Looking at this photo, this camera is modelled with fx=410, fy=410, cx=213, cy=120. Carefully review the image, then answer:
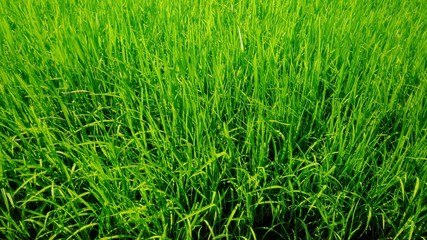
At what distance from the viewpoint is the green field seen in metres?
0.98

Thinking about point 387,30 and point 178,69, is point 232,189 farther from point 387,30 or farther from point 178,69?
point 387,30

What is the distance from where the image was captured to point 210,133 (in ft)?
3.51

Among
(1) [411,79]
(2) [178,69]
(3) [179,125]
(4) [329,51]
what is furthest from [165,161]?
(1) [411,79]

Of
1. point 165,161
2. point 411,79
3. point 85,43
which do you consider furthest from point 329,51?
point 85,43

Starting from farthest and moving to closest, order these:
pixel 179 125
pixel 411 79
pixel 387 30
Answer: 1. pixel 387 30
2. pixel 411 79
3. pixel 179 125

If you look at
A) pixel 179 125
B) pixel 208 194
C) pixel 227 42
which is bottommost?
pixel 208 194

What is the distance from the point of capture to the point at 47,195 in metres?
1.05

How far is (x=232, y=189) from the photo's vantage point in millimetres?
1026

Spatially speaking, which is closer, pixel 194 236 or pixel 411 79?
pixel 194 236

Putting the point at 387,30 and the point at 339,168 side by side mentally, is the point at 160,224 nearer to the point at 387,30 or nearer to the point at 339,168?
the point at 339,168

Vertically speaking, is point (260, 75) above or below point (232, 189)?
above

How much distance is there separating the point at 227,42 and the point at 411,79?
23.4 inches

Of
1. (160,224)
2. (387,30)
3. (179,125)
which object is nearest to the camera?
(160,224)

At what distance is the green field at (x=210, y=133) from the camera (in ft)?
3.23
